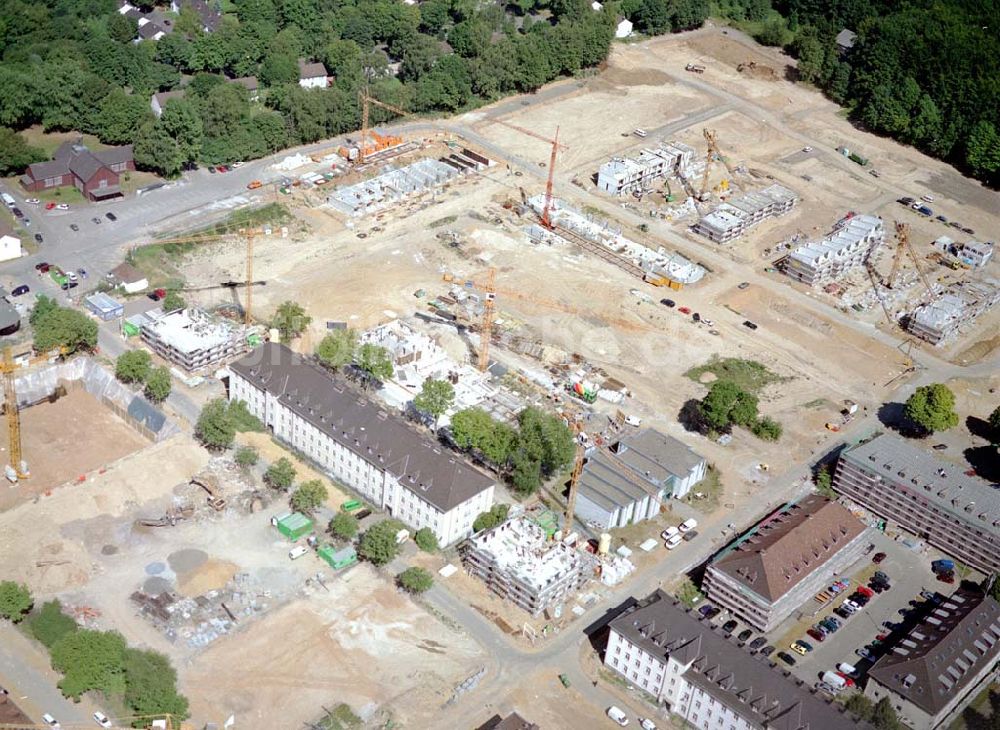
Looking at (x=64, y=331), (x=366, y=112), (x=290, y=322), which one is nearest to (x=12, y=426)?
(x=64, y=331)

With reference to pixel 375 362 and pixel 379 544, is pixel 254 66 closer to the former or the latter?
pixel 375 362

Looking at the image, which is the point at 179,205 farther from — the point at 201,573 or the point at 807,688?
the point at 807,688

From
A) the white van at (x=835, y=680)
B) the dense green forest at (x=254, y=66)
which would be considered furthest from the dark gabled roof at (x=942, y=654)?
the dense green forest at (x=254, y=66)

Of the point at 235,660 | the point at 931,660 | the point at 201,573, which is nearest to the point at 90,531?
the point at 201,573

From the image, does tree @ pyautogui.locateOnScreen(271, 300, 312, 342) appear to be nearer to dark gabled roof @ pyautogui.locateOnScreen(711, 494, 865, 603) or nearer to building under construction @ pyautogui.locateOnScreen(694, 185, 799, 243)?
dark gabled roof @ pyautogui.locateOnScreen(711, 494, 865, 603)

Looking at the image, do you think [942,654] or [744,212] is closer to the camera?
[942,654]

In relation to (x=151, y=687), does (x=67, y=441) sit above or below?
below
